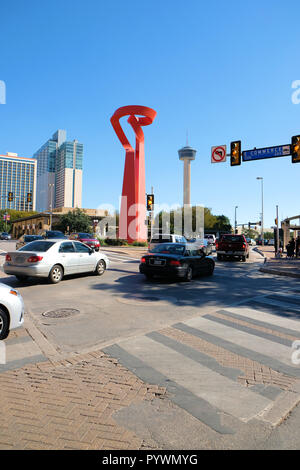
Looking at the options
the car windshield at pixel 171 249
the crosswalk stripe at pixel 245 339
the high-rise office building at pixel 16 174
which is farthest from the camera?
the high-rise office building at pixel 16 174

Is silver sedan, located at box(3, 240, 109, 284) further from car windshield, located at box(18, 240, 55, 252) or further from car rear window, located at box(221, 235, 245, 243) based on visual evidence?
car rear window, located at box(221, 235, 245, 243)

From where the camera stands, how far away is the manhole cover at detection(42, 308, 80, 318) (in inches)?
275

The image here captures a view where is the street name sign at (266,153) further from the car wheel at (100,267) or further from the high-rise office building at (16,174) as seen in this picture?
the high-rise office building at (16,174)

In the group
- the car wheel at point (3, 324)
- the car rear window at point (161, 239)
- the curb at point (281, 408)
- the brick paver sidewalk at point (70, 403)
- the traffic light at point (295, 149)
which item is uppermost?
the traffic light at point (295, 149)

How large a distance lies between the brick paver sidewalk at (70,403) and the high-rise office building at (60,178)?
134 metres

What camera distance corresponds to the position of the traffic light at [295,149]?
52.6 ft

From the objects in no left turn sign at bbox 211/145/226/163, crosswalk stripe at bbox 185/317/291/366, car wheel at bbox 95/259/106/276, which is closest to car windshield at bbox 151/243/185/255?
car wheel at bbox 95/259/106/276

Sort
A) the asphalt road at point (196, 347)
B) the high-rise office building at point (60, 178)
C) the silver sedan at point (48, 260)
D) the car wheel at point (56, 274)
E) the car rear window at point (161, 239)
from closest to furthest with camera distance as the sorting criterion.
Answer: the asphalt road at point (196, 347)
the silver sedan at point (48, 260)
the car wheel at point (56, 274)
the car rear window at point (161, 239)
the high-rise office building at point (60, 178)

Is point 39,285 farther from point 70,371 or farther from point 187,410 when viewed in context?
point 187,410

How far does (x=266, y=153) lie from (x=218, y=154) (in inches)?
107

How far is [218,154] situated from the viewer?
1934cm

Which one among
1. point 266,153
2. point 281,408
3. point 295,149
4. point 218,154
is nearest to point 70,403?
point 281,408

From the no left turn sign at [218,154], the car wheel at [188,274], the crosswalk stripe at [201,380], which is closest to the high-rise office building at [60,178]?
the no left turn sign at [218,154]

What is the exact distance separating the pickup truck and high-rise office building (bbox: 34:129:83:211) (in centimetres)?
11884
